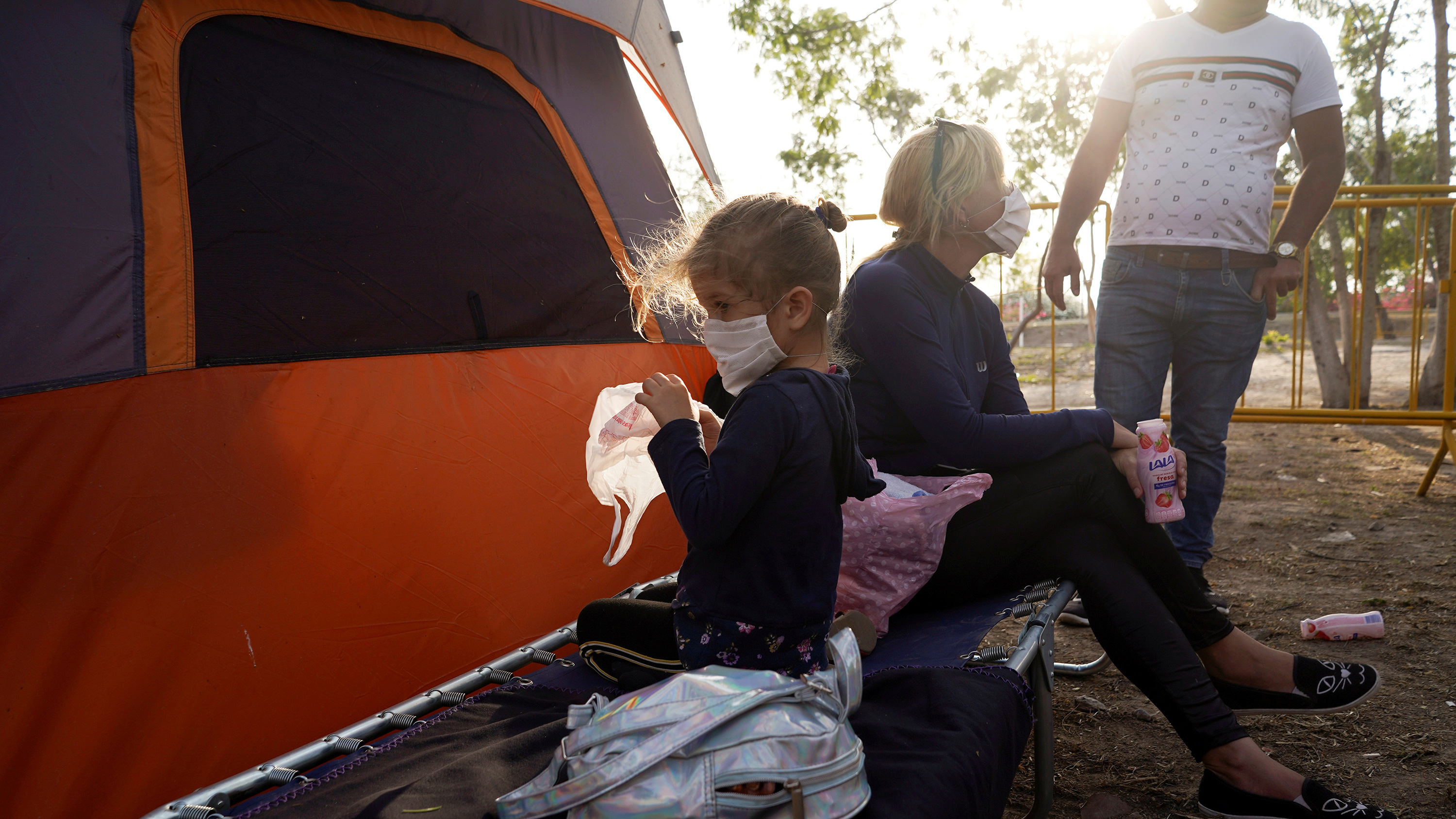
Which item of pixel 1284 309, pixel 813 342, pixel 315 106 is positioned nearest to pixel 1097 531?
pixel 813 342

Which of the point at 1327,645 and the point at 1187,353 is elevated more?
the point at 1187,353

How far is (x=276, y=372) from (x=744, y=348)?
113 centimetres

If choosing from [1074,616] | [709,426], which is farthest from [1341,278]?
[709,426]

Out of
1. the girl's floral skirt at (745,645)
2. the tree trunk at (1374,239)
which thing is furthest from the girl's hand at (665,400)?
the tree trunk at (1374,239)

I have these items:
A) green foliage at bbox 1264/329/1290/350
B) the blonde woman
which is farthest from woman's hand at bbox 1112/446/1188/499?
green foliage at bbox 1264/329/1290/350

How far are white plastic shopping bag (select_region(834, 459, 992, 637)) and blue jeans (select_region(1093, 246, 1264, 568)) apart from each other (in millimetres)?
1191

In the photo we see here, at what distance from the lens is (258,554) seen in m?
1.84

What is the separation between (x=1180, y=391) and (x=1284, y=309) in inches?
873

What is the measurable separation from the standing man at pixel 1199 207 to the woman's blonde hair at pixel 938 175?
34.9 inches

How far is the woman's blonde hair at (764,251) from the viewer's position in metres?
1.53

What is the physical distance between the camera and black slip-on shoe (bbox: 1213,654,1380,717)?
6.41 feet

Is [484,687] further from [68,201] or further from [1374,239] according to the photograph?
[1374,239]

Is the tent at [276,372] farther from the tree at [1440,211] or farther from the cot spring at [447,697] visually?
the tree at [1440,211]

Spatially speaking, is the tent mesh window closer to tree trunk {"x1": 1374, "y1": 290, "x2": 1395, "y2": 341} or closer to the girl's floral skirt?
the girl's floral skirt
